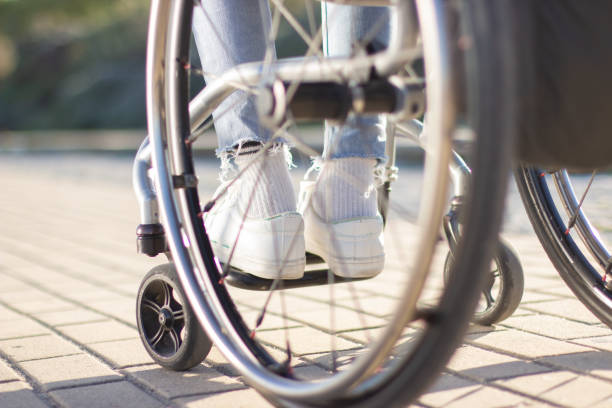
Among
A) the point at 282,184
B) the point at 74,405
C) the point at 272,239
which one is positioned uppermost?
the point at 282,184

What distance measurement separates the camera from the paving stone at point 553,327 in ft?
6.53

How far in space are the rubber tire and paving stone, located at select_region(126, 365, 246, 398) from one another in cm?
75

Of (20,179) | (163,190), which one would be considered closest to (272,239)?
(163,190)

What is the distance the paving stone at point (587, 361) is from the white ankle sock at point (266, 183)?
0.65 m

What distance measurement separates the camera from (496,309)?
2.00m

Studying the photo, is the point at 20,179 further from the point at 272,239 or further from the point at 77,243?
the point at 272,239

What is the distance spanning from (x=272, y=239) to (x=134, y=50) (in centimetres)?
2330

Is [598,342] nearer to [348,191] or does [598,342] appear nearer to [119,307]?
[348,191]

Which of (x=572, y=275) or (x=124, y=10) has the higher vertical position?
(x=124, y=10)

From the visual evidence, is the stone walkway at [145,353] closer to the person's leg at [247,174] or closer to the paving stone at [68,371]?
the paving stone at [68,371]

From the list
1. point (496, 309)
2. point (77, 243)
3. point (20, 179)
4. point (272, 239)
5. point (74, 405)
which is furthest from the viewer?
point (20, 179)

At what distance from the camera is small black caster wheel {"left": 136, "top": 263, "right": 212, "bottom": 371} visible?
1738 mm

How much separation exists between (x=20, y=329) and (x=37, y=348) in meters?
0.24

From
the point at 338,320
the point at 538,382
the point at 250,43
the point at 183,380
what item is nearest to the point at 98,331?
the point at 183,380
